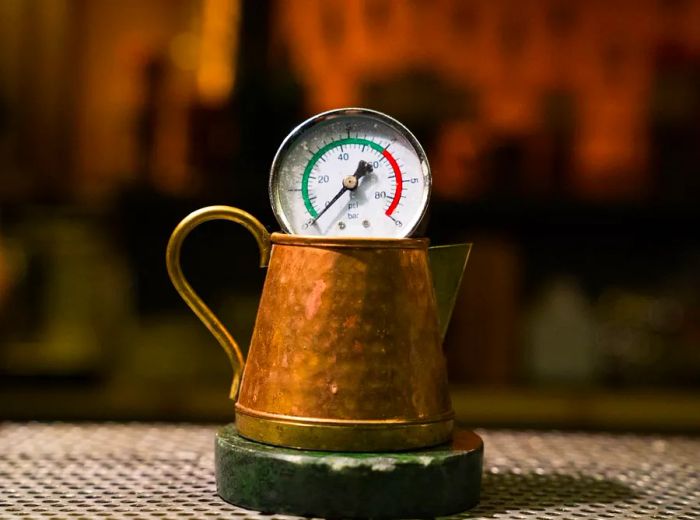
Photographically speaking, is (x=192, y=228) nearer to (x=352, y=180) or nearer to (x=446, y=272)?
(x=352, y=180)

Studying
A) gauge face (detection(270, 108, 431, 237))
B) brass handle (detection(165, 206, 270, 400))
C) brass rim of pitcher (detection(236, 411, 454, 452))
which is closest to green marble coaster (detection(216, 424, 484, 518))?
brass rim of pitcher (detection(236, 411, 454, 452))

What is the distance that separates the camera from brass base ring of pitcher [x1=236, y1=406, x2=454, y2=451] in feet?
3.24

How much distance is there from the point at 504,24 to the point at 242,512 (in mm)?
1977

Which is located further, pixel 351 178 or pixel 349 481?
pixel 351 178

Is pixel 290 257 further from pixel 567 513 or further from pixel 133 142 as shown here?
pixel 133 142

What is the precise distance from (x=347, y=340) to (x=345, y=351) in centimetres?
1

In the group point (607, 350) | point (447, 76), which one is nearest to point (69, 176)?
point (447, 76)

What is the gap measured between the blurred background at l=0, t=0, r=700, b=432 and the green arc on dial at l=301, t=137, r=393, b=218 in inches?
58.7

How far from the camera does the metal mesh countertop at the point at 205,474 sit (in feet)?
3.27

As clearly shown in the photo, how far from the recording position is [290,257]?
3.42 ft

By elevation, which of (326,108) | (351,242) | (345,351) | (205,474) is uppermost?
(326,108)

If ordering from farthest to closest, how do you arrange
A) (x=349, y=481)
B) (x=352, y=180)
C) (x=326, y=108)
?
1. (x=326, y=108)
2. (x=352, y=180)
3. (x=349, y=481)

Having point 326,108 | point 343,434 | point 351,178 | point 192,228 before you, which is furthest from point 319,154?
point 326,108

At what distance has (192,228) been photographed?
3.52ft
